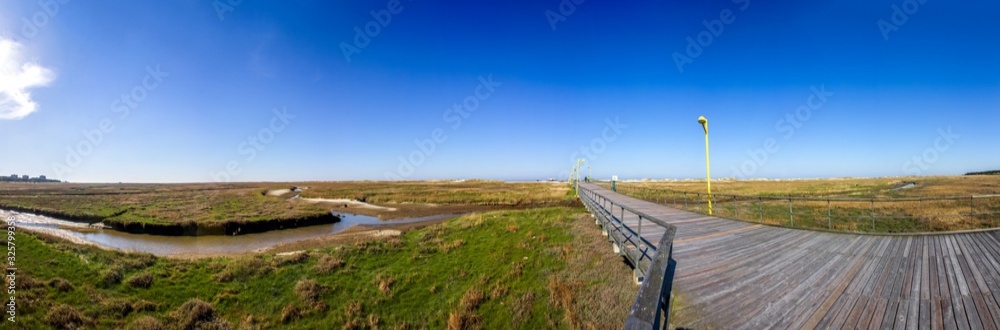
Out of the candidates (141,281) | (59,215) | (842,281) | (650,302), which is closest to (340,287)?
(141,281)

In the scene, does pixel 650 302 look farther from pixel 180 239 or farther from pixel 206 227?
pixel 206 227

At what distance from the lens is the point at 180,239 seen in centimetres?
2106

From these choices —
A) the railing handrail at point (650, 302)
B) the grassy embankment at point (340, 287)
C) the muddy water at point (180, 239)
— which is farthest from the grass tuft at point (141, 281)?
the railing handrail at point (650, 302)

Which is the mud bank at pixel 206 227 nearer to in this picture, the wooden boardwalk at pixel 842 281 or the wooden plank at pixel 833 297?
the wooden boardwalk at pixel 842 281

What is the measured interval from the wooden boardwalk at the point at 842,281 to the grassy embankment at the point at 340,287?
171 cm

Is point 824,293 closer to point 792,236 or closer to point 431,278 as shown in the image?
point 792,236

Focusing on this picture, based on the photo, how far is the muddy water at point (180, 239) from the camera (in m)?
18.2

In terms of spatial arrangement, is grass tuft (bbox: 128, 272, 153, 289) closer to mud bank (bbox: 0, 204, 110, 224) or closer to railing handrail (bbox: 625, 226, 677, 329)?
railing handrail (bbox: 625, 226, 677, 329)

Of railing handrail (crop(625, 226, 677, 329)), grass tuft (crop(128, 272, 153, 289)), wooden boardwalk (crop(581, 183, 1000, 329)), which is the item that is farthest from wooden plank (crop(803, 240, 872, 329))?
grass tuft (crop(128, 272, 153, 289))

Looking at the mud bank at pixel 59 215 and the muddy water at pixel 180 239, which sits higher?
the mud bank at pixel 59 215

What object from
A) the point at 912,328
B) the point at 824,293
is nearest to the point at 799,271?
the point at 824,293

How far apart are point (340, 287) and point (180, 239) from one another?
18.2 m

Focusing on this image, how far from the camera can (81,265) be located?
441 inches

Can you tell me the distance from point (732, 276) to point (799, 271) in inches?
50.9
